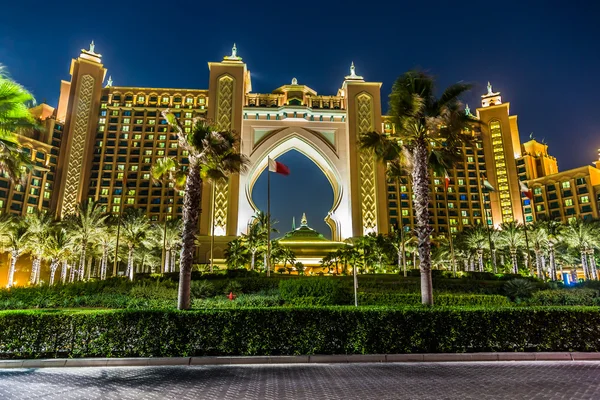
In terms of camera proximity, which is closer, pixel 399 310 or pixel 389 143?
pixel 399 310

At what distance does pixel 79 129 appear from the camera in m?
82.2

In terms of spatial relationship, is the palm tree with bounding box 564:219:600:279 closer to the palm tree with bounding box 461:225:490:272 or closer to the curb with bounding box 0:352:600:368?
the palm tree with bounding box 461:225:490:272

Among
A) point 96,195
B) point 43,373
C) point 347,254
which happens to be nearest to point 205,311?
point 43,373

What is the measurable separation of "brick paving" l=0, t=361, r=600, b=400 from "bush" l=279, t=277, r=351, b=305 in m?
11.7

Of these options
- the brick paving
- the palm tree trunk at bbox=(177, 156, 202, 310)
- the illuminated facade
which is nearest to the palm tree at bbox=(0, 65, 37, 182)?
the palm tree trunk at bbox=(177, 156, 202, 310)

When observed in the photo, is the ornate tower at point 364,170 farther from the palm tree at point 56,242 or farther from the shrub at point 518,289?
the palm tree at point 56,242

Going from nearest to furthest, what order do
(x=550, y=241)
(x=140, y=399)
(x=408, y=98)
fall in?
(x=140, y=399)
(x=408, y=98)
(x=550, y=241)

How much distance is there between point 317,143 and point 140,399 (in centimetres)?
6945

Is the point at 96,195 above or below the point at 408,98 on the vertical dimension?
above

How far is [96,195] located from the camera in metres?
84.5

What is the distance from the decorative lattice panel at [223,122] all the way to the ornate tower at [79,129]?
29.7 meters

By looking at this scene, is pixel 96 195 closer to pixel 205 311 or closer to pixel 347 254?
pixel 347 254

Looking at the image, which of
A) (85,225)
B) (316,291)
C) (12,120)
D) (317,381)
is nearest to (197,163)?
(12,120)

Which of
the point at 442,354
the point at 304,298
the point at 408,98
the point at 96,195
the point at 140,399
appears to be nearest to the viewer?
the point at 140,399
